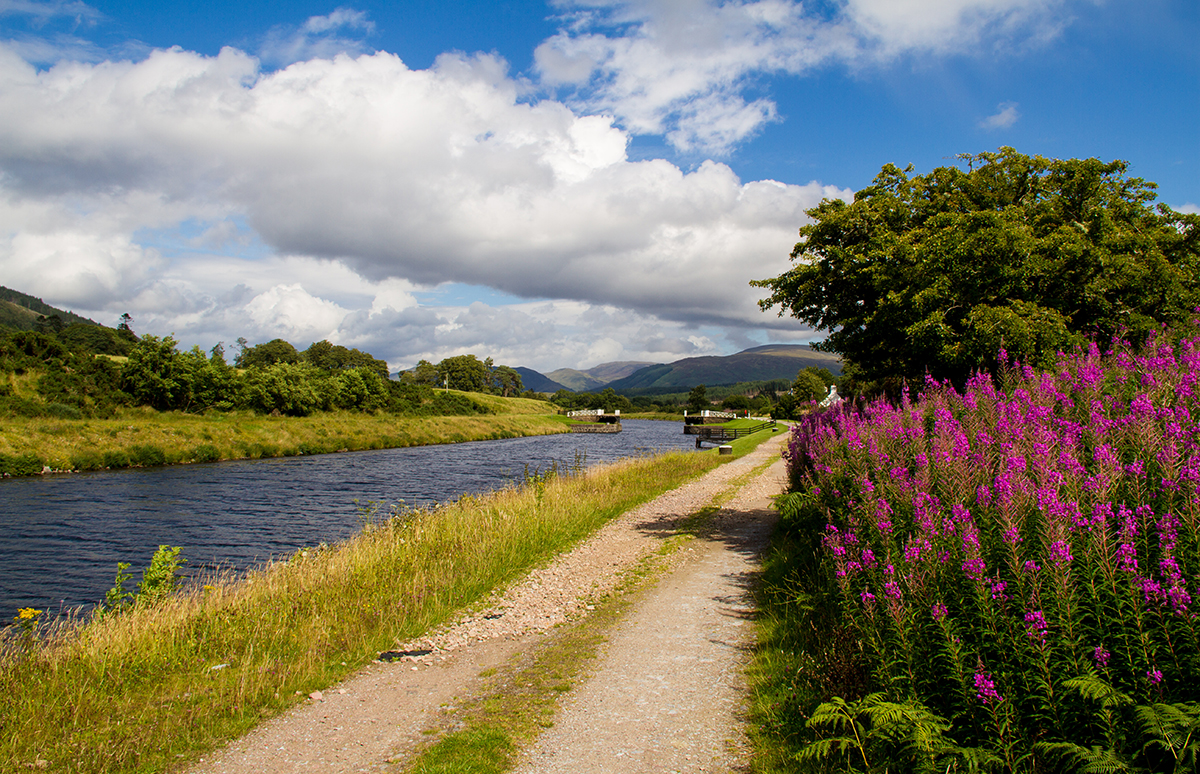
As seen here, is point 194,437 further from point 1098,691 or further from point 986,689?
point 1098,691

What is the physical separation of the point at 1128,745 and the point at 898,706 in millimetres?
1139

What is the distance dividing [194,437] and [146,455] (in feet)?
15.5

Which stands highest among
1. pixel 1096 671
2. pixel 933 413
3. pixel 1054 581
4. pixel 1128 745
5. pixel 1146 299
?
pixel 1146 299

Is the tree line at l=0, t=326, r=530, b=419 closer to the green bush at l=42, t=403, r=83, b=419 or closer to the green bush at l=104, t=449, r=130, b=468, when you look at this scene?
the green bush at l=42, t=403, r=83, b=419

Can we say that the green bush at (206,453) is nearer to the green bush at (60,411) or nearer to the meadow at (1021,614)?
the green bush at (60,411)

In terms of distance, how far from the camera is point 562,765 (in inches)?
190

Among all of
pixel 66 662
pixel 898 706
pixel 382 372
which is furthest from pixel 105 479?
pixel 382 372

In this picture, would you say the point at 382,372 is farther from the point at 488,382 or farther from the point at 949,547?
the point at 949,547

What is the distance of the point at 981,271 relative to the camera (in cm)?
1059

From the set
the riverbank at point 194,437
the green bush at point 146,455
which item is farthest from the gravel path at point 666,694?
the green bush at point 146,455

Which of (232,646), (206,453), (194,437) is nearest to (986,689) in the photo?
(232,646)

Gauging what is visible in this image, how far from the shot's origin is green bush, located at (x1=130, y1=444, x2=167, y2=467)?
3366 centimetres

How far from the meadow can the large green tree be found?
4.40m

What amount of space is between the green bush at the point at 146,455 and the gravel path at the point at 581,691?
109 ft
